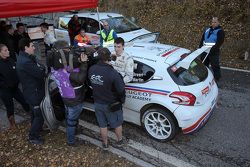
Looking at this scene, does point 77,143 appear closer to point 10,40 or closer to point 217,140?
point 217,140

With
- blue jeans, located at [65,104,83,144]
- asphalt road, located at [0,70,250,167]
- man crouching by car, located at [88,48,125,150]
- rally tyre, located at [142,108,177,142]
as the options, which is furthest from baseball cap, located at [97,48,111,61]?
asphalt road, located at [0,70,250,167]

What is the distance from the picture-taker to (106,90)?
4648mm

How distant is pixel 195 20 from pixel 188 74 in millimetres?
8510

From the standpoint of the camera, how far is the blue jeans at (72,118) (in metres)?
5.02

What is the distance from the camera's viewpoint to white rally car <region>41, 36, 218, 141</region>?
16.3 feet

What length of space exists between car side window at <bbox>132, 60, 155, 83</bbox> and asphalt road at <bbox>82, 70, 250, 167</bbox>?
1.10 m

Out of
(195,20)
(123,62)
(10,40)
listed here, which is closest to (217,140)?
(123,62)

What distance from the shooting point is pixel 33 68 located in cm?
490

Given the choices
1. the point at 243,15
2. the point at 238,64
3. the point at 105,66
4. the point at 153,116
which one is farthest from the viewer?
the point at 243,15

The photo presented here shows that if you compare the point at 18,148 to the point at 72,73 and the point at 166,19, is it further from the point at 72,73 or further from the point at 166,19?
the point at 166,19

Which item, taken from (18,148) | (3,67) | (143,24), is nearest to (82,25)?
(143,24)

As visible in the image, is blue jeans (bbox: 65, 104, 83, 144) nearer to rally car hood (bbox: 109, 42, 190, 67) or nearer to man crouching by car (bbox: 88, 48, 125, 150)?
man crouching by car (bbox: 88, 48, 125, 150)

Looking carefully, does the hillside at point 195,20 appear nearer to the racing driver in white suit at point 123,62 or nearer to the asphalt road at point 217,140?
the asphalt road at point 217,140

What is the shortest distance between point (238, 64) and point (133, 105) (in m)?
5.65
